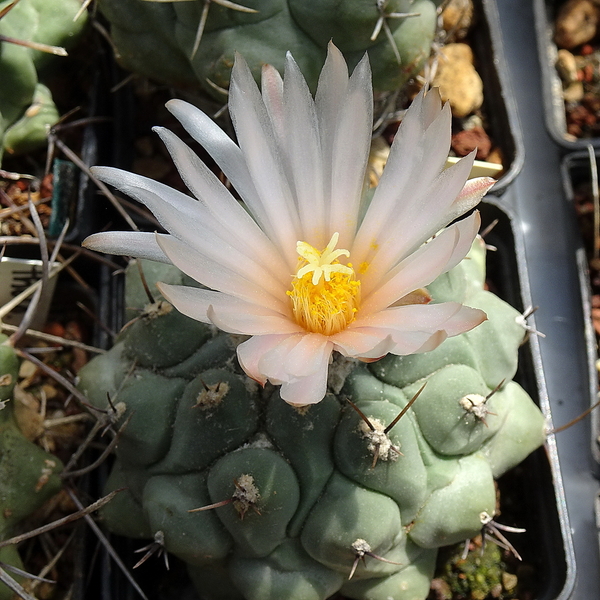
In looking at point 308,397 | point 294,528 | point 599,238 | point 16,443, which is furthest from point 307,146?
point 599,238

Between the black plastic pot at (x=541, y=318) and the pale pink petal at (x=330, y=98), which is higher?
the pale pink petal at (x=330, y=98)

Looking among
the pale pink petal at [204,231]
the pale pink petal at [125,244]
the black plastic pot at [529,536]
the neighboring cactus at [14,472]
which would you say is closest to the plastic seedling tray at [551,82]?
the black plastic pot at [529,536]

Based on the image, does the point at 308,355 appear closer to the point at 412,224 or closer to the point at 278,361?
the point at 278,361

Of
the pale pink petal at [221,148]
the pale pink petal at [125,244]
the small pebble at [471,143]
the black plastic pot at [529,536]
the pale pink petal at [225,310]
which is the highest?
the pale pink petal at [221,148]

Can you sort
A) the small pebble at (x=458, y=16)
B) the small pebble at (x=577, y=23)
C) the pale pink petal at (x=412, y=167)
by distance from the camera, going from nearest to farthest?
the pale pink petal at (x=412, y=167)
the small pebble at (x=458, y=16)
the small pebble at (x=577, y=23)

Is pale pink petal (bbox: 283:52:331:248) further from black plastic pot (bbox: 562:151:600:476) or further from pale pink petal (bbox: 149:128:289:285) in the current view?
black plastic pot (bbox: 562:151:600:476)

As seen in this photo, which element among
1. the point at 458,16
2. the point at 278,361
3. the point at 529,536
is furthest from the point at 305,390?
the point at 458,16

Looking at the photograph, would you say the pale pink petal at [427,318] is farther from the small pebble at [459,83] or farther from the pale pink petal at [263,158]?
the small pebble at [459,83]
